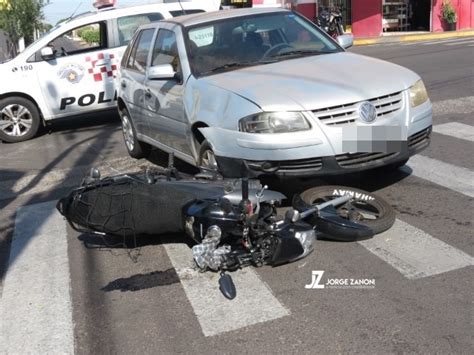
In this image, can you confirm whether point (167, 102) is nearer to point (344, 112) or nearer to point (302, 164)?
point (302, 164)

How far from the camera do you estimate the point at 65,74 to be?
32.9ft

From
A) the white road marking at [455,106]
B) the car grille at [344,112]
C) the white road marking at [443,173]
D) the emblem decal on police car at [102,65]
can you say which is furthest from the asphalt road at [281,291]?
the emblem decal on police car at [102,65]

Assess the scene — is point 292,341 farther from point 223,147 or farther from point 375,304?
point 223,147

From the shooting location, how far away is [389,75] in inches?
207

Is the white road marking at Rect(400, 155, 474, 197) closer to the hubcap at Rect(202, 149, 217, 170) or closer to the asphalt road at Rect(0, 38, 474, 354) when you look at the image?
the asphalt road at Rect(0, 38, 474, 354)

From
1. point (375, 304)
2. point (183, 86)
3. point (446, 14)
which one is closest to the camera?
point (375, 304)

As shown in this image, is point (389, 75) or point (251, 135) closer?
point (251, 135)

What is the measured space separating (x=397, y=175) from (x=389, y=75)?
1248mm

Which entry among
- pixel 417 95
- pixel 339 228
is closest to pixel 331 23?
pixel 417 95

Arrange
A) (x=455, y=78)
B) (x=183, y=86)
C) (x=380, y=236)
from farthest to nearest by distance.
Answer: (x=455, y=78) → (x=183, y=86) → (x=380, y=236)

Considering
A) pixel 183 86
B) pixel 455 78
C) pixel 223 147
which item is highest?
pixel 183 86

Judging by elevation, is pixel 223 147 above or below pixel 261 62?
below

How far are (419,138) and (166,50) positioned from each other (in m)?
2.77

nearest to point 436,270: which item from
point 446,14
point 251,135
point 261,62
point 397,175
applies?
point 251,135
